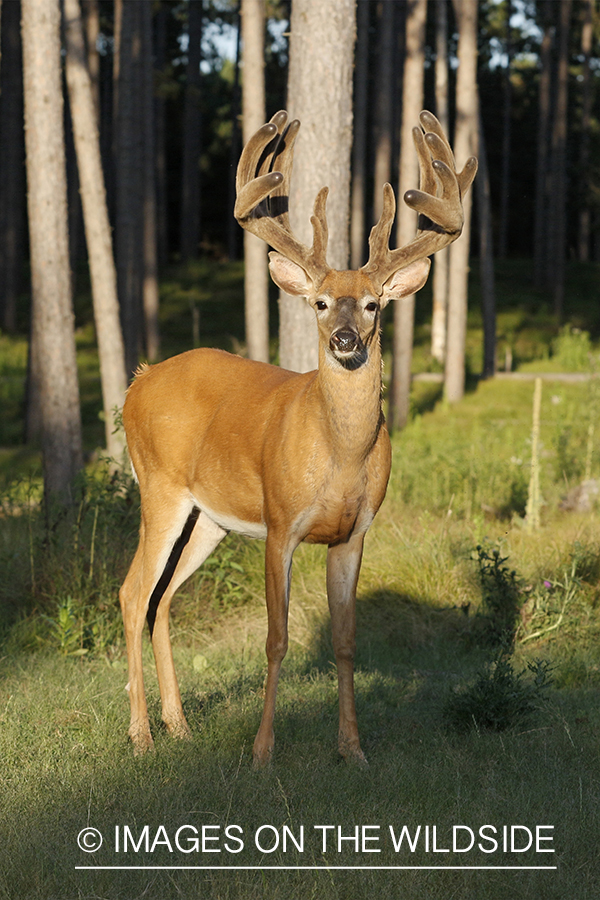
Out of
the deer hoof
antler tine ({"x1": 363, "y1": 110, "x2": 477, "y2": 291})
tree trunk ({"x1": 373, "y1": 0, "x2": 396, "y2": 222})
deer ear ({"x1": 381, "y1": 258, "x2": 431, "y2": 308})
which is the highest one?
tree trunk ({"x1": 373, "y1": 0, "x2": 396, "y2": 222})

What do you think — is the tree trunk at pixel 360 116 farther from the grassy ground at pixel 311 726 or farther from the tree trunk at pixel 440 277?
the grassy ground at pixel 311 726

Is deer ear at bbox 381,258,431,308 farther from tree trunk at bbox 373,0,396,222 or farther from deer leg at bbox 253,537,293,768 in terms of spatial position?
tree trunk at bbox 373,0,396,222

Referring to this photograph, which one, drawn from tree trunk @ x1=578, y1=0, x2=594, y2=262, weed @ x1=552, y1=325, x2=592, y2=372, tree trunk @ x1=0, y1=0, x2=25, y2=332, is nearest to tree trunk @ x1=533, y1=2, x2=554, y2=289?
tree trunk @ x1=578, y1=0, x2=594, y2=262

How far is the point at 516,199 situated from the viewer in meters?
46.4

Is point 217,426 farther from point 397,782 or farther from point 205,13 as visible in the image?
point 205,13

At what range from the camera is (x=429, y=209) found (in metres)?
4.66

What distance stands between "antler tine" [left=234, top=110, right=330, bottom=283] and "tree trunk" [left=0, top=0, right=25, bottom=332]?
71.5 ft

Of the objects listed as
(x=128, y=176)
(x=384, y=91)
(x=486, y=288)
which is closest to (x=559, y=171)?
(x=486, y=288)

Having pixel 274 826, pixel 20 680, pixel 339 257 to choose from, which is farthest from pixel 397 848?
pixel 339 257

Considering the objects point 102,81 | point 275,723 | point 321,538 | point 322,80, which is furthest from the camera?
point 102,81

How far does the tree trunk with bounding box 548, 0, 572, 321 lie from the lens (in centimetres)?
2872

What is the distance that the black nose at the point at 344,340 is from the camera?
424cm

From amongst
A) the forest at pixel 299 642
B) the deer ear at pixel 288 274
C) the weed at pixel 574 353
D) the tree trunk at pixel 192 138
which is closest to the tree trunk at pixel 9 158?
the tree trunk at pixel 192 138

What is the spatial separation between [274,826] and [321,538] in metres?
1.36
